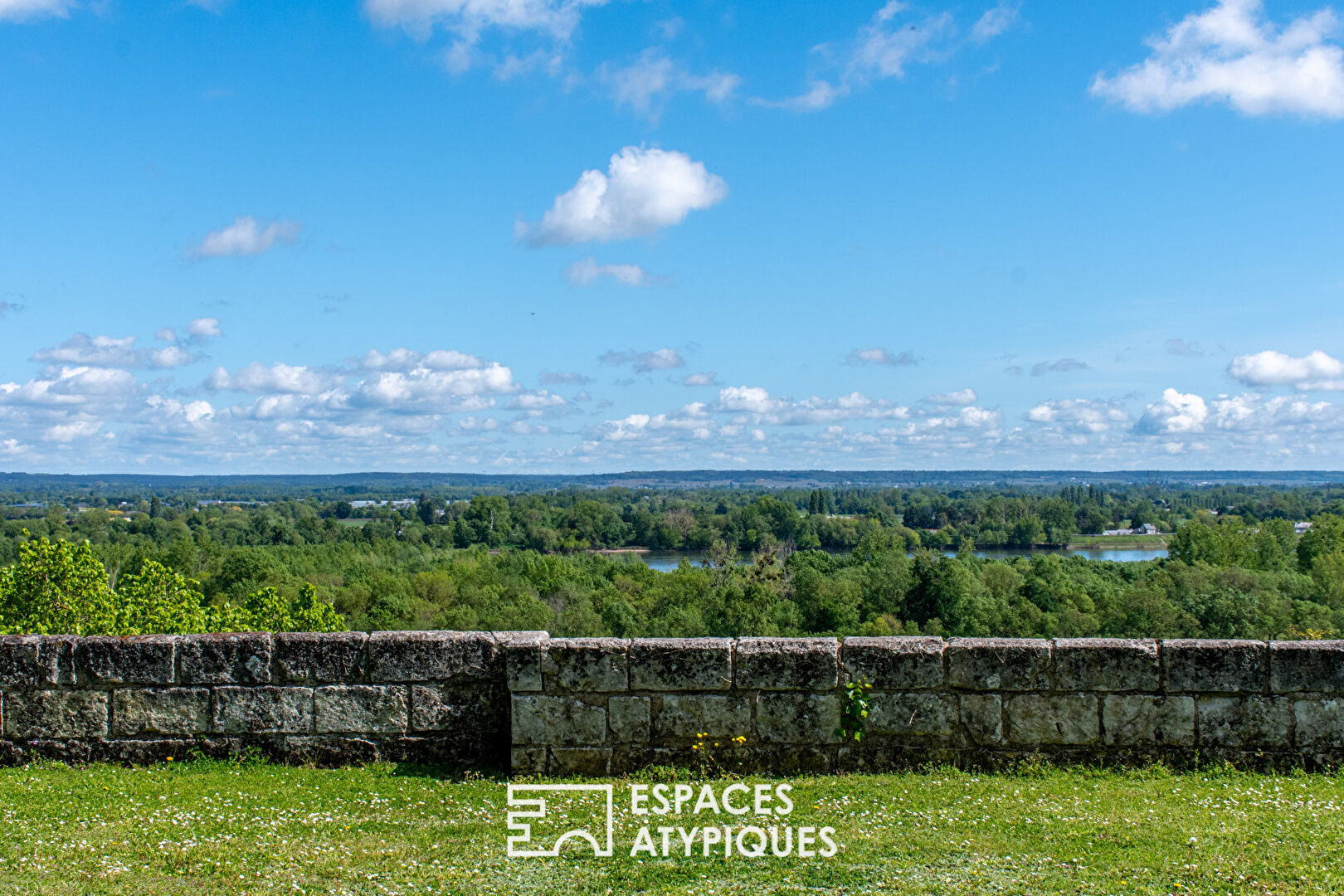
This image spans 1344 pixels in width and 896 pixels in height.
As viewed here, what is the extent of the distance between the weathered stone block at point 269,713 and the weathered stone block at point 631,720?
6.42 feet

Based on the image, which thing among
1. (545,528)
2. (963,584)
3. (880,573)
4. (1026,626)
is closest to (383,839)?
(1026,626)

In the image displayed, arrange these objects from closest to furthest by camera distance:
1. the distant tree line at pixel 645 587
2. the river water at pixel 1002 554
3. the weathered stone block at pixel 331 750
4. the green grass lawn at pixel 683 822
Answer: the green grass lawn at pixel 683 822, the weathered stone block at pixel 331 750, the distant tree line at pixel 645 587, the river water at pixel 1002 554

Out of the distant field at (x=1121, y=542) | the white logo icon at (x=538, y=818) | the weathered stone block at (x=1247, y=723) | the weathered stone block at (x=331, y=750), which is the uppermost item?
the weathered stone block at (x=1247, y=723)

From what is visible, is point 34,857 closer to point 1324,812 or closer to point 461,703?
point 461,703

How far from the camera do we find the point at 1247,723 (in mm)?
6191

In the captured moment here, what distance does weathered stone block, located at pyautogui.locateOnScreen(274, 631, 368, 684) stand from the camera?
6520mm

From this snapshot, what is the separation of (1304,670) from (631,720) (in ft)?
13.5

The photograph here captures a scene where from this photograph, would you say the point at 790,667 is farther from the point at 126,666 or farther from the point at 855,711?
the point at 126,666

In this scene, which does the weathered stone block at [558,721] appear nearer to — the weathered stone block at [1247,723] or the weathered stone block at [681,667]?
the weathered stone block at [681,667]

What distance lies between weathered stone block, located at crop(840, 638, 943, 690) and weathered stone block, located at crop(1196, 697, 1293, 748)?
5.29 feet

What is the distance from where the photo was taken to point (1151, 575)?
65250 mm

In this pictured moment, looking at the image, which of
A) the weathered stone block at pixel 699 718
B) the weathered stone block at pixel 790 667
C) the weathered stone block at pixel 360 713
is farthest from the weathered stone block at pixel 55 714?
the weathered stone block at pixel 790 667

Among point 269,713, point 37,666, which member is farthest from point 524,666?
point 37,666

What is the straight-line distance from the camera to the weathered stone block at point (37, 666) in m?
6.56
